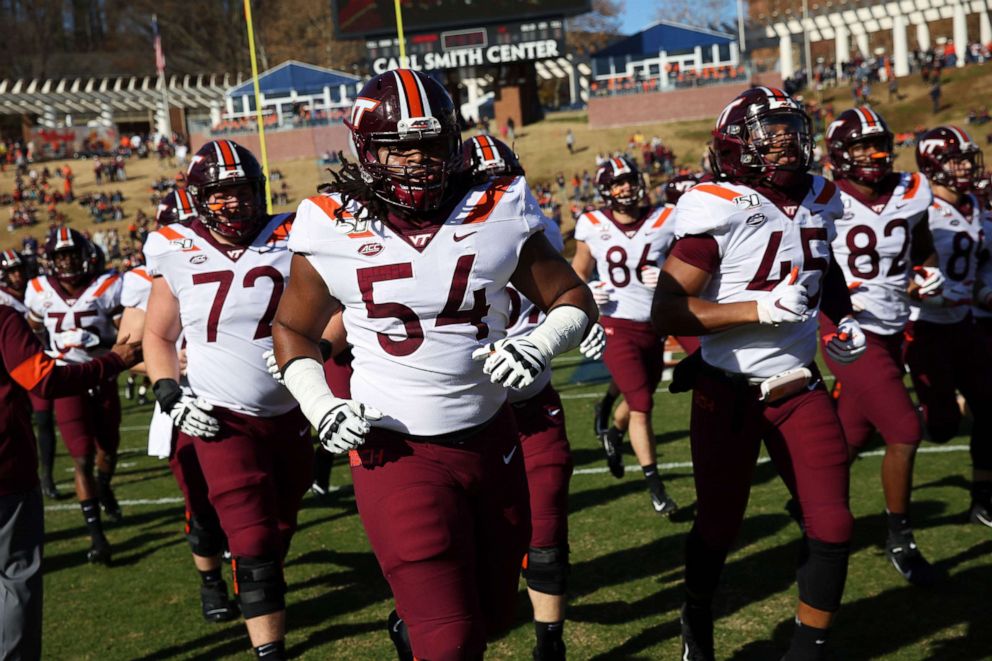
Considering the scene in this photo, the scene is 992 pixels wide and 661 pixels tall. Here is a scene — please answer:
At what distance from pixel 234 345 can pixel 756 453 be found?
2.14m

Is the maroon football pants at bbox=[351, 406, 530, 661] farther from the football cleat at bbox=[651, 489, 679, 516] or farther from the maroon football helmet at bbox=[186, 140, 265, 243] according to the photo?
the football cleat at bbox=[651, 489, 679, 516]

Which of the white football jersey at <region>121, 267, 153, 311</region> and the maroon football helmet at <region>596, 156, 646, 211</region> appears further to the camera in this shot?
the maroon football helmet at <region>596, 156, 646, 211</region>

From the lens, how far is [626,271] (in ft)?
24.4

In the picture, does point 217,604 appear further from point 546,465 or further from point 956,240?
point 956,240

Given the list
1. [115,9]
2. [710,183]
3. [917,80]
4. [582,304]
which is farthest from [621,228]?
[115,9]

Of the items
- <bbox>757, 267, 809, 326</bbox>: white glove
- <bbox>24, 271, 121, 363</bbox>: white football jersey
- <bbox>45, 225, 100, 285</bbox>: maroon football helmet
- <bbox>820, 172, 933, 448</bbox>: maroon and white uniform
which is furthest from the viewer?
<bbox>24, 271, 121, 363</bbox>: white football jersey

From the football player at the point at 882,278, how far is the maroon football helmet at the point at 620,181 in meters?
1.80

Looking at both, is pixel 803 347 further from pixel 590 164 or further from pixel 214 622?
pixel 590 164

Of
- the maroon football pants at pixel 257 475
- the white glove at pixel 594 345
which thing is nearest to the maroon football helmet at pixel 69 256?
the maroon football pants at pixel 257 475

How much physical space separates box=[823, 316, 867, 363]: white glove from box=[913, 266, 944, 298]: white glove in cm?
136

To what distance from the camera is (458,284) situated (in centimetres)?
313

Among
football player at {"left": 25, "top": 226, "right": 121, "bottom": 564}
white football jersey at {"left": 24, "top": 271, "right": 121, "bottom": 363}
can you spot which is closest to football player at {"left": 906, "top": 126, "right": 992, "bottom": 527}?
football player at {"left": 25, "top": 226, "right": 121, "bottom": 564}

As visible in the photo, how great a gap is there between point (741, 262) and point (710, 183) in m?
0.31

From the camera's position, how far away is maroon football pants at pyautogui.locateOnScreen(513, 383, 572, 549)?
4.50 m
